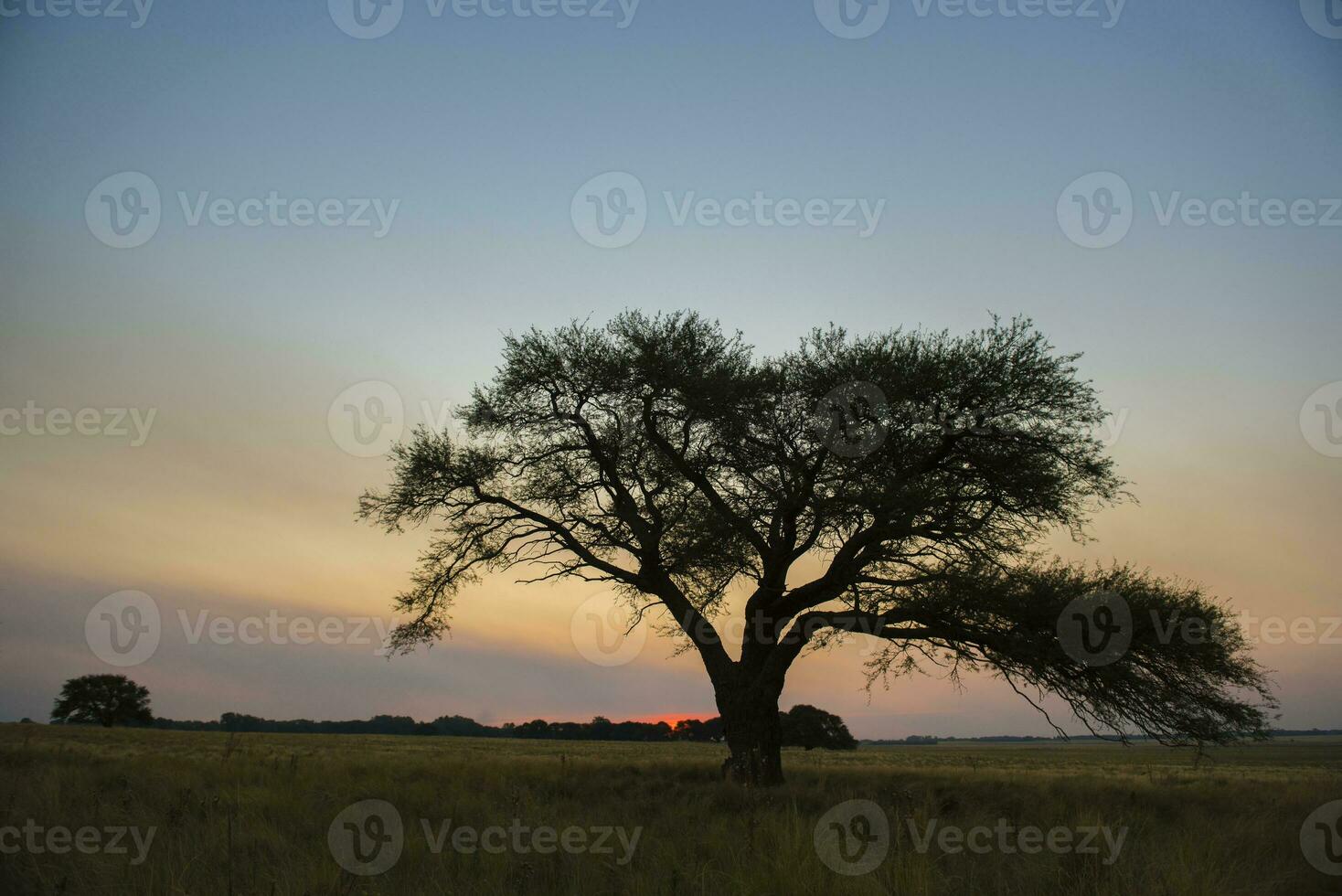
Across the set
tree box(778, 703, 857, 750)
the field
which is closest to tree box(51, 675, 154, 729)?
tree box(778, 703, 857, 750)

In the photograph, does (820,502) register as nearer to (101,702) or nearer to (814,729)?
(814,729)

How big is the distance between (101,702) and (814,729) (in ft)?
174

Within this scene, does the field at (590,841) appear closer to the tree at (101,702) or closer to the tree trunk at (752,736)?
the tree trunk at (752,736)

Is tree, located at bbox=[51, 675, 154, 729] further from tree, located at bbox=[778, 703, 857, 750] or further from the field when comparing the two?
the field

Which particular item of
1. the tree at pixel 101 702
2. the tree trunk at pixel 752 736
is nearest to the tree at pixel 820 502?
the tree trunk at pixel 752 736

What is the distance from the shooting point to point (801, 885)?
6.11 metres

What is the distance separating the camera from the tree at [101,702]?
6084cm

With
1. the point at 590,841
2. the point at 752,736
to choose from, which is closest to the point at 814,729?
the point at 752,736

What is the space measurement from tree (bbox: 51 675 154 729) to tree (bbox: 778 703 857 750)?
49269mm

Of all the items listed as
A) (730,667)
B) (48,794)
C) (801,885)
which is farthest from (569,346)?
(801,885)

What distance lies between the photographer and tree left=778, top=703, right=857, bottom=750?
193 feet

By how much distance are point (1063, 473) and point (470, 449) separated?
11866 mm

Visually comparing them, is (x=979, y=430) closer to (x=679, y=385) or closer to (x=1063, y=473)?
(x=1063, y=473)

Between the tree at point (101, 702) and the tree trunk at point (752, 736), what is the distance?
2527 inches
